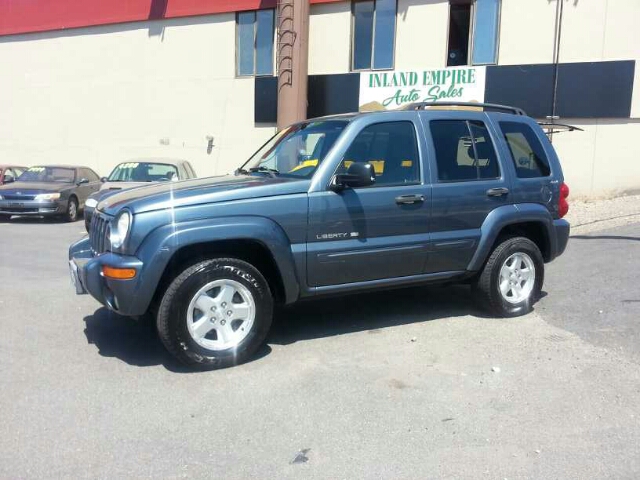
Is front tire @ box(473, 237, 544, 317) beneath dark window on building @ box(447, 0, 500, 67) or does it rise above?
beneath

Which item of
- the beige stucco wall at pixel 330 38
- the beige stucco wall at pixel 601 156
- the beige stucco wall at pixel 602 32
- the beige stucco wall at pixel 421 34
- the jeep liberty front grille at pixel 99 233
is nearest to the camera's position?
the jeep liberty front grille at pixel 99 233

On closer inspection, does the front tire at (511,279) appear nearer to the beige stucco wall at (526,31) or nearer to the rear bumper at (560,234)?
the rear bumper at (560,234)

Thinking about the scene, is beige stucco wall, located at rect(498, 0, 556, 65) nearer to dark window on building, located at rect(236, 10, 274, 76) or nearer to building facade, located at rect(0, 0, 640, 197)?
building facade, located at rect(0, 0, 640, 197)

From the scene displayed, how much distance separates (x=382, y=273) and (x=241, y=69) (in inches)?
574

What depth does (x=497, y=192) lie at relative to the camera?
551 centimetres

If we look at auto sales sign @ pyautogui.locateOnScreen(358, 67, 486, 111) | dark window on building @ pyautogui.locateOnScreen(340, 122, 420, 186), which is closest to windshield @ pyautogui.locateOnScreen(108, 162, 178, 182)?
auto sales sign @ pyautogui.locateOnScreen(358, 67, 486, 111)

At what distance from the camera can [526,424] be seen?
142 inches

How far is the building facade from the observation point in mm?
14484

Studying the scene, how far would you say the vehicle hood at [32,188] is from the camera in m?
13.4

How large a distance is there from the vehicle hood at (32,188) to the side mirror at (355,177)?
10756 millimetres

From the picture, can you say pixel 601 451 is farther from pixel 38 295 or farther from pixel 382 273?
pixel 38 295

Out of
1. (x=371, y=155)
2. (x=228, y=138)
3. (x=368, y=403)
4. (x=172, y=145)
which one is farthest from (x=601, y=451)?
(x=172, y=145)

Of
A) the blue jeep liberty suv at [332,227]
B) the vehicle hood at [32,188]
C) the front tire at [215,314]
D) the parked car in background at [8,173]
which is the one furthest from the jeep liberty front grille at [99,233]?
the parked car in background at [8,173]

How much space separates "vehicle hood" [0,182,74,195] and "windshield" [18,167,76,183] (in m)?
0.42
